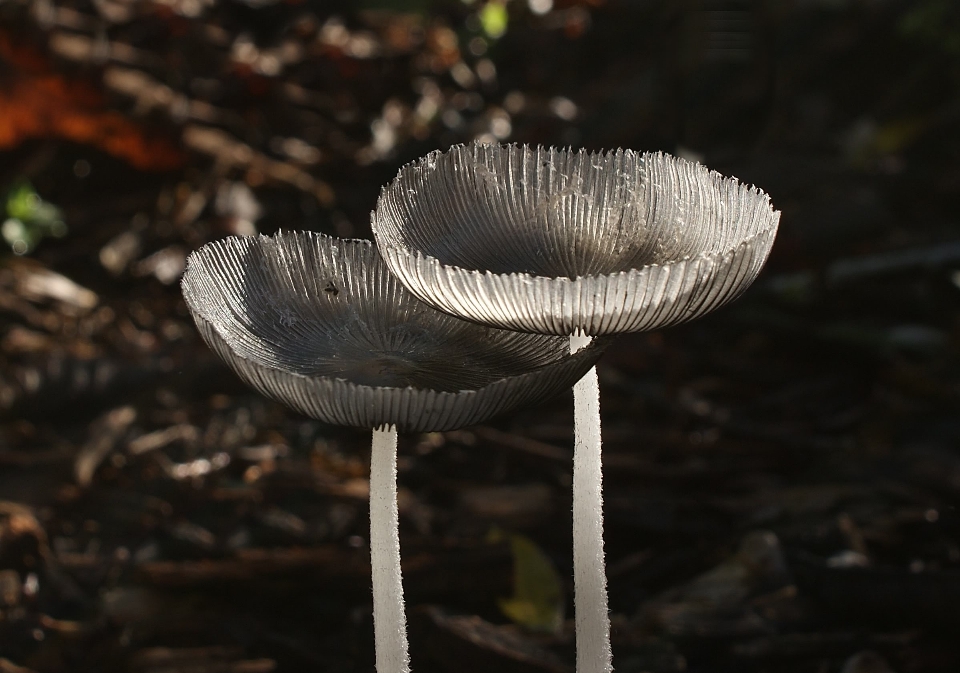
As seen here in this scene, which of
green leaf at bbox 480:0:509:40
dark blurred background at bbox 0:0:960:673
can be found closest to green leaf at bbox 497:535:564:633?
dark blurred background at bbox 0:0:960:673

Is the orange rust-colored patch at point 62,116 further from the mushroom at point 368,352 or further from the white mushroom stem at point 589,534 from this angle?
the white mushroom stem at point 589,534

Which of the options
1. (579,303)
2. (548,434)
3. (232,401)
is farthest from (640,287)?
(232,401)

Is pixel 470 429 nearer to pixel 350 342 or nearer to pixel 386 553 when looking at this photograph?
pixel 350 342

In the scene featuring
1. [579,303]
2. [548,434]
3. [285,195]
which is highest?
[285,195]

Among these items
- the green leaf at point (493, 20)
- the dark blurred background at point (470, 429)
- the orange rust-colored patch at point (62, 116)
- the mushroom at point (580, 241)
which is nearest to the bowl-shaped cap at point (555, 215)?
the mushroom at point (580, 241)

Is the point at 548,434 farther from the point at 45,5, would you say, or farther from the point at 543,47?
the point at 543,47

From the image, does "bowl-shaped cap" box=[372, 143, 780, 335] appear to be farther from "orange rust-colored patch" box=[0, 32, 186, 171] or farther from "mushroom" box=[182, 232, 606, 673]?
"orange rust-colored patch" box=[0, 32, 186, 171]
